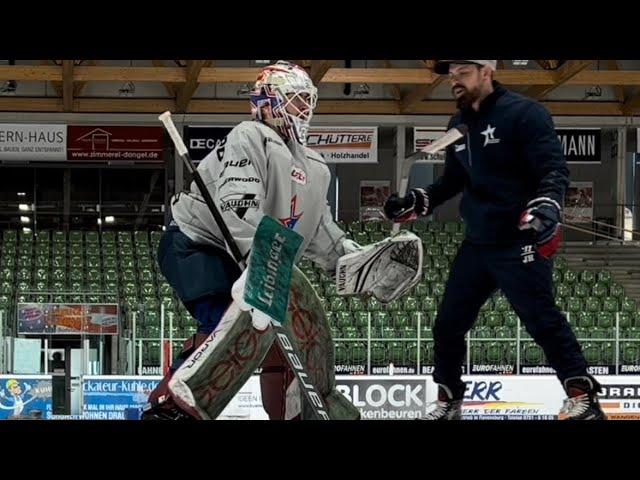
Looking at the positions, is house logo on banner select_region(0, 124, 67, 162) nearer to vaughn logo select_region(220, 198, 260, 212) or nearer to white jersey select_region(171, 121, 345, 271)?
white jersey select_region(171, 121, 345, 271)

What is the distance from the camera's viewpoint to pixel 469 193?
4031 mm

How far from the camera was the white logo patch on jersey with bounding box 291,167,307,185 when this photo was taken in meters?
4.18

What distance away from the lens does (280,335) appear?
394cm

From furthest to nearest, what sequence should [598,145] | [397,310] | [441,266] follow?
[598,145], [397,310], [441,266]

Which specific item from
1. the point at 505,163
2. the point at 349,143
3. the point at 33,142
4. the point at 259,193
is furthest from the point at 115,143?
the point at 505,163

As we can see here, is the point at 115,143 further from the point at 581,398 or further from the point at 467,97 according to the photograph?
the point at 581,398

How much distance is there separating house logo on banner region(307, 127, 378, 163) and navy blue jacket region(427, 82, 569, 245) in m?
7.50

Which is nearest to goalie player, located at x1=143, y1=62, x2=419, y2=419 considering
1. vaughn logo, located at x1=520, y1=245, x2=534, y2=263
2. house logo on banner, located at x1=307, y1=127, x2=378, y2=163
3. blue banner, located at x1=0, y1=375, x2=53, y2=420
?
vaughn logo, located at x1=520, y1=245, x2=534, y2=263

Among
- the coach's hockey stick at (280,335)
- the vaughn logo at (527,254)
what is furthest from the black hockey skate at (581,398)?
the coach's hockey stick at (280,335)

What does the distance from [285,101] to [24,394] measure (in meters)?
6.55

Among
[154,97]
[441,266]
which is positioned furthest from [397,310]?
[154,97]
